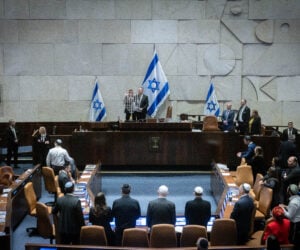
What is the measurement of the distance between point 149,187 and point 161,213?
187 inches

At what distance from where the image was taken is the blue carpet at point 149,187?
33.7ft

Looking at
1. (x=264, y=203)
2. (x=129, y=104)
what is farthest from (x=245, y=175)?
(x=129, y=104)

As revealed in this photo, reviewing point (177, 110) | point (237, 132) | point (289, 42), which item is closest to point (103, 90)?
point (177, 110)

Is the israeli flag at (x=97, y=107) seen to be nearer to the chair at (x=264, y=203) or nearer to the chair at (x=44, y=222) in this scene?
the chair at (x=264, y=203)

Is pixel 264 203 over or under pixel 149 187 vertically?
over

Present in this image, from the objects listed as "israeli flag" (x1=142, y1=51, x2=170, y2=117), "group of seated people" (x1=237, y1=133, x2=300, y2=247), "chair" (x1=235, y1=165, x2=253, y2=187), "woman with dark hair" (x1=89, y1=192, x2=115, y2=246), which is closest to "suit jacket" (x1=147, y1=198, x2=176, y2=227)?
"woman with dark hair" (x1=89, y1=192, x2=115, y2=246)

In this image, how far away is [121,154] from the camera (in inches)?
516

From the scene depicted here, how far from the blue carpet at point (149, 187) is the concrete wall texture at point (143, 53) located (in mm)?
3902

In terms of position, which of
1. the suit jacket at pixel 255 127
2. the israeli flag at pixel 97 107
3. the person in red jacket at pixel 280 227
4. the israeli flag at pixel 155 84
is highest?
the israeli flag at pixel 155 84

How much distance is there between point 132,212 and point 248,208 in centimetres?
177

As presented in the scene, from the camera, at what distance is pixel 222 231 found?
676cm

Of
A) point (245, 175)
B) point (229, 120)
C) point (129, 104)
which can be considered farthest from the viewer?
point (129, 104)

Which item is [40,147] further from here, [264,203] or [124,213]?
[264,203]

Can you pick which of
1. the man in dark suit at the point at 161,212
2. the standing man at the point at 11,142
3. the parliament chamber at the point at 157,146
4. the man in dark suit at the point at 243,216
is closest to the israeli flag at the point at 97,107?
the parliament chamber at the point at 157,146
